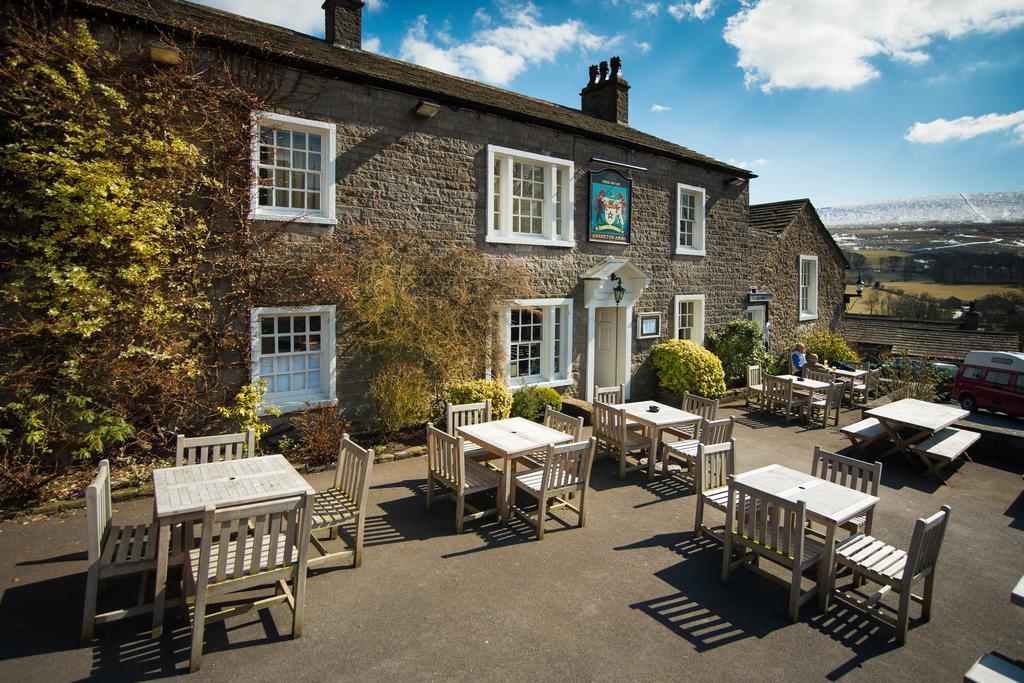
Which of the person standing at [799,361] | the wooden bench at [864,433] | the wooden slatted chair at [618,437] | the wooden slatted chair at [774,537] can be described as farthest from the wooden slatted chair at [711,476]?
the person standing at [799,361]

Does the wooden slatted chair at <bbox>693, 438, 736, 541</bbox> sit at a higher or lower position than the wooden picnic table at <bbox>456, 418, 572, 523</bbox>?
lower

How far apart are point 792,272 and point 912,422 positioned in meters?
12.0

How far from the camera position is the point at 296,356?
9016mm

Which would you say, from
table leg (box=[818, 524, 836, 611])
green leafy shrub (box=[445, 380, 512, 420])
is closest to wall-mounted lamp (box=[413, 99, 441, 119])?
green leafy shrub (box=[445, 380, 512, 420])

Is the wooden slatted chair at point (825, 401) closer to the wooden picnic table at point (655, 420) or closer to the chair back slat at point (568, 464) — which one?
the wooden picnic table at point (655, 420)

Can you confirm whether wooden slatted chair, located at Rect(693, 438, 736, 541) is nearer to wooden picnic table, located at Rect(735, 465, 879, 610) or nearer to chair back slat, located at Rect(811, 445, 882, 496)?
wooden picnic table, located at Rect(735, 465, 879, 610)

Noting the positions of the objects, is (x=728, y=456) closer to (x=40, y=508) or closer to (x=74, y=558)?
(x=74, y=558)

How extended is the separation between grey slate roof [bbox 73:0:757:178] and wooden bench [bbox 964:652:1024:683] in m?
10.2

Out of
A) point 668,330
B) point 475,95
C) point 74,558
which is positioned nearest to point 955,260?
point 668,330

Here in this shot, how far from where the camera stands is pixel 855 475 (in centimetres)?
584

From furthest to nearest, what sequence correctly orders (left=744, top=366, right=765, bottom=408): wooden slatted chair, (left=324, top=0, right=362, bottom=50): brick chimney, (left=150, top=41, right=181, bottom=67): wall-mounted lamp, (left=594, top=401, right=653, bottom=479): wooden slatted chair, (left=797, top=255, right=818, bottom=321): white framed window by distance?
(left=797, top=255, right=818, bottom=321): white framed window, (left=744, top=366, right=765, bottom=408): wooden slatted chair, (left=324, top=0, right=362, bottom=50): brick chimney, (left=594, top=401, right=653, bottom=479): wooden slatted chair, (left=150, top=41, right=181, bottom=67): wall-mounted lamp

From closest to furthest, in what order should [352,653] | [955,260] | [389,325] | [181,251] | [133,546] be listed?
[352,653], [133,546], [181,251], [389,325], [955,260]

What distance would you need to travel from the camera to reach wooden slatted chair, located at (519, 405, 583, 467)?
23.8 ft

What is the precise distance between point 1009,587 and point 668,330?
9.86 meters
